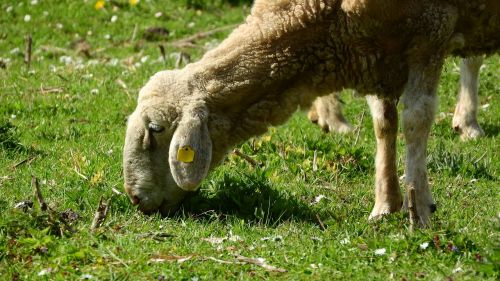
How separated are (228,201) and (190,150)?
0.71 meters

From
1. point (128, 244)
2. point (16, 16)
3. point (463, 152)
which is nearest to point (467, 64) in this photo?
point (463, 152)

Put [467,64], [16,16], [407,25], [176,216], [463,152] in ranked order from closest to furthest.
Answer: [407,25] < [176,216] < [463,152] < [467,64] < [16,16]

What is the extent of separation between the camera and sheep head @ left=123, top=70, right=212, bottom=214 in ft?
22.4

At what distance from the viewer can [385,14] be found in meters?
6.74

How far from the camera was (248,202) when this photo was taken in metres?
7.22

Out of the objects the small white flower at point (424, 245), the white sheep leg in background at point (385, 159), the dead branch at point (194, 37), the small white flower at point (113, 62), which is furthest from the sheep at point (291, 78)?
the dead branch at point (194, 37)

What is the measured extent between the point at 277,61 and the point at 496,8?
1.54m

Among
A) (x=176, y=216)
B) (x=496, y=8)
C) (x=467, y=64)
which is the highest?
(x=496, y=8)

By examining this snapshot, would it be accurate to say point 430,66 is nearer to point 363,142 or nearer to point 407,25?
point 407,25

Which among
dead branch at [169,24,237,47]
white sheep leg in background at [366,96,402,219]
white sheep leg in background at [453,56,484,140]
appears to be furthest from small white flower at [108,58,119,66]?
white sheep leg in background at [366,96,402,219]

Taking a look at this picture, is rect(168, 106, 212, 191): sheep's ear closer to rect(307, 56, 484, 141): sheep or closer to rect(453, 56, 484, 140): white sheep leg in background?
rect(307, 56, 484, 141): sheep

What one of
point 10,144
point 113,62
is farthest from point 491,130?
point 113,62

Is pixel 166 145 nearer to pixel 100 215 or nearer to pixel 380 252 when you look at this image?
pixel 100 215

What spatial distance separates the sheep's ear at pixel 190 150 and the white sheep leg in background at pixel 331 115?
2833 mm
